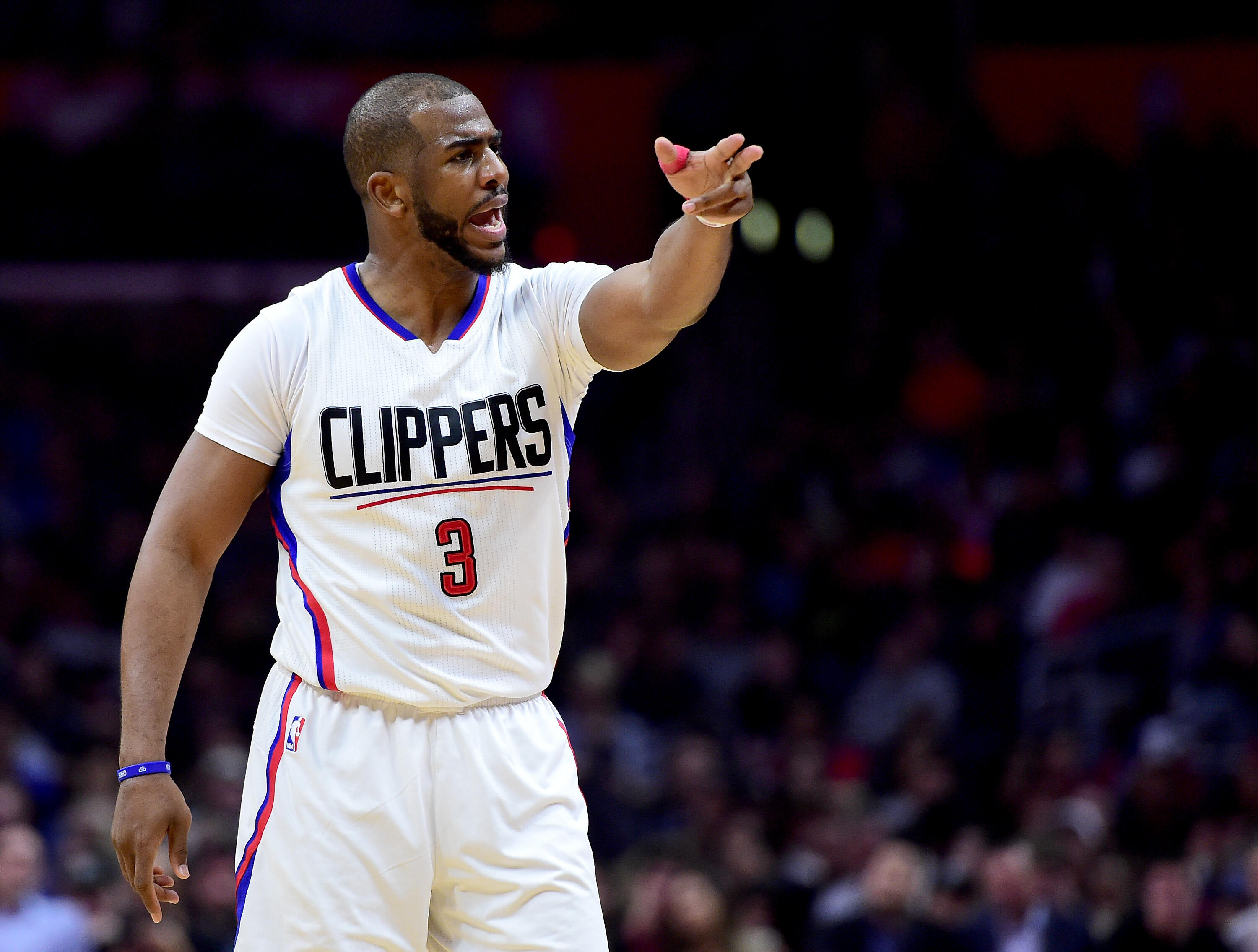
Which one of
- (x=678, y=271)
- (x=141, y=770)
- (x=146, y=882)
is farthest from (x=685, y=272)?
(x=146, y=882)

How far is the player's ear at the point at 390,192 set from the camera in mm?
3570

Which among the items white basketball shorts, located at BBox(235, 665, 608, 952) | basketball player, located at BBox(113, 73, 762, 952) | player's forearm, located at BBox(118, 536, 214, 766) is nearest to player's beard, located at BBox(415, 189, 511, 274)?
basketball player, located at BBox(113, 73, 762, 952)

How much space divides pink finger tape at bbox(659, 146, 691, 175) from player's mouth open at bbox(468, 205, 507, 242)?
460 millimetres

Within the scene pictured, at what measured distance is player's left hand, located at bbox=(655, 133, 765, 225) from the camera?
3.19 metres

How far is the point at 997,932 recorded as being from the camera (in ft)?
24.3

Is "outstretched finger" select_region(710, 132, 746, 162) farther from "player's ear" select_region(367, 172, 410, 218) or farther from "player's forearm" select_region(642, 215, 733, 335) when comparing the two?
"player's ear" select_region(367, 172, 410, 218)

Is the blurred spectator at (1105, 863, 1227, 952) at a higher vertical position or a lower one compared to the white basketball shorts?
lower

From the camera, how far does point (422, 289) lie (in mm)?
3621

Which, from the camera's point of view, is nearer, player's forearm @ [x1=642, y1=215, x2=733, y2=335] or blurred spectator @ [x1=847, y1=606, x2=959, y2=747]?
player's forearm @ [x1=642, y1=215, x2=733, y2=335]

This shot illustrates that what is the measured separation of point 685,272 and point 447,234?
22.4 inches

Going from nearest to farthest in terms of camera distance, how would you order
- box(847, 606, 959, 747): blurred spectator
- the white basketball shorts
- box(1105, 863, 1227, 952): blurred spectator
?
the white basketball shorts, box(1105, 863, 1227, 952): blurred spectator, box(847, 606, 959, 747): blurred spectator

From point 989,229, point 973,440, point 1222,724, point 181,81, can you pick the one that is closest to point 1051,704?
point 1222,724

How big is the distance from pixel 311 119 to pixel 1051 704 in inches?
250

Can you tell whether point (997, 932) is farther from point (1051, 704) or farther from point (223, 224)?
point (223, 224)
